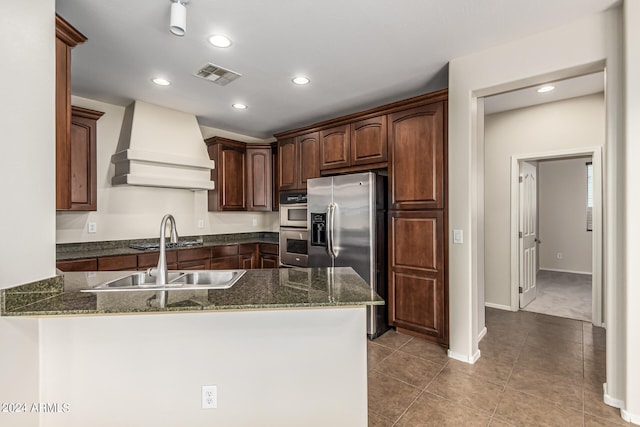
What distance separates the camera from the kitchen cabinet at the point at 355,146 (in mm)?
3361

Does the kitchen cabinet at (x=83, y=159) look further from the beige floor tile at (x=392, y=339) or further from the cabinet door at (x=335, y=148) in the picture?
the beige floor tile at (x=392, y=339)

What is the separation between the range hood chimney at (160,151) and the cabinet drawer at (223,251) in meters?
0.79

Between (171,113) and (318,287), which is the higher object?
(171,113)

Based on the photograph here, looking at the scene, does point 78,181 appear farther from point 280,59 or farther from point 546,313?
point 546,313

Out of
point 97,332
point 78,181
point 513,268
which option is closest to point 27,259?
point 97,332

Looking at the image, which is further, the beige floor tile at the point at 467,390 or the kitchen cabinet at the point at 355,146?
the kitchen cabinet at the point at 355,146

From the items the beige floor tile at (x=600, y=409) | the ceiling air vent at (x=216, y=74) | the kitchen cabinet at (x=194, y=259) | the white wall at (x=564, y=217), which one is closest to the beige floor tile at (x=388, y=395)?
the beige floor tile at (x=600, y=409)

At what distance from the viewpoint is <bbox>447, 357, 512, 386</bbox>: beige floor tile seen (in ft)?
7.88

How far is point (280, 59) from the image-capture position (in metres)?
2.59

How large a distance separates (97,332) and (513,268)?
4281 millimetres

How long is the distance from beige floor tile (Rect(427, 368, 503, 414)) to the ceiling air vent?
307cm

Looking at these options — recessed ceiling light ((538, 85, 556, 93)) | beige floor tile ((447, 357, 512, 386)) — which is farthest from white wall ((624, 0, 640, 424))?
recessed ceiling light ((538, 85, 556, 93))

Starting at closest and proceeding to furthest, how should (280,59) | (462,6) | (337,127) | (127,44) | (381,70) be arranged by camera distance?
(462,6)
(127,44)
(280,59)
(381,70)
(337,127)

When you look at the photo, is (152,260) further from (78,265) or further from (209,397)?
(209,397)
